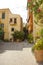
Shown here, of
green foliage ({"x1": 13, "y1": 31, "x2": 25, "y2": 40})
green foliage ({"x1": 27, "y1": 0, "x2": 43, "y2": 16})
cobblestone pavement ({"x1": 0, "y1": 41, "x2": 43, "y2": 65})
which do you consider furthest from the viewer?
green foliage ({"x1": 13, "y1": 31, "x2": 25, "y2": 40})

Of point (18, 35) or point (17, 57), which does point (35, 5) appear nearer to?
point (17, 57)

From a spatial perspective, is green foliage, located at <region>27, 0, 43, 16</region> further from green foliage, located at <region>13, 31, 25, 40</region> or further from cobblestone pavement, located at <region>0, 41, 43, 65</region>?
green foliage, located at <region>13, 31, 25, 40</region>

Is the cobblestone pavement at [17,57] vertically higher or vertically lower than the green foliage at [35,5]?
lower

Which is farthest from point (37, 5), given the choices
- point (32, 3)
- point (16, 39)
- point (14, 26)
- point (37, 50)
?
point (14, 26)

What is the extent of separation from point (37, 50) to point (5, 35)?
93.8 ft

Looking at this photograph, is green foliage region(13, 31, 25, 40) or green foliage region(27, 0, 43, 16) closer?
green foliage region(27, 0, 43, 16)

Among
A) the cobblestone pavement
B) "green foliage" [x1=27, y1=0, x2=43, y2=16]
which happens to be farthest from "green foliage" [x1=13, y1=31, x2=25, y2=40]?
"green foliage" [x1=27, y1=0, x2=43, y2=16]

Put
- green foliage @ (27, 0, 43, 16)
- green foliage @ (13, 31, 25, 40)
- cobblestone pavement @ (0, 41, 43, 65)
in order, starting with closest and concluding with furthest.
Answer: green foliage @ (27, 0, 43, 16) → cobblestone pavement @ (0, 41, 43, 65) → green foliage @ (13, 31, 25, 40)

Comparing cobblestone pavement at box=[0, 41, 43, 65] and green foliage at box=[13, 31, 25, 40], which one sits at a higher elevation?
cobblestone pavement at box=[0, 41, 43, 65]

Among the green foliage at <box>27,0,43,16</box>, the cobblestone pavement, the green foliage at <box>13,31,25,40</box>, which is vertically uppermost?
the green foliage at <box>27,0,43,16</box>

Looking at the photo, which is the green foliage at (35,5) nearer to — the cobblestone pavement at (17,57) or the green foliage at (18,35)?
the cobblestone pavement at (17,57)

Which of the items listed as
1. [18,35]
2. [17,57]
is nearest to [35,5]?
[17,57]

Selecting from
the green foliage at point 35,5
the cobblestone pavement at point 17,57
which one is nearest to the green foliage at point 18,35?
the cobblestone pavement at point 17,57

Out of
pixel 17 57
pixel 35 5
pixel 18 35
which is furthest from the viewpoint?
pixel 18 35
